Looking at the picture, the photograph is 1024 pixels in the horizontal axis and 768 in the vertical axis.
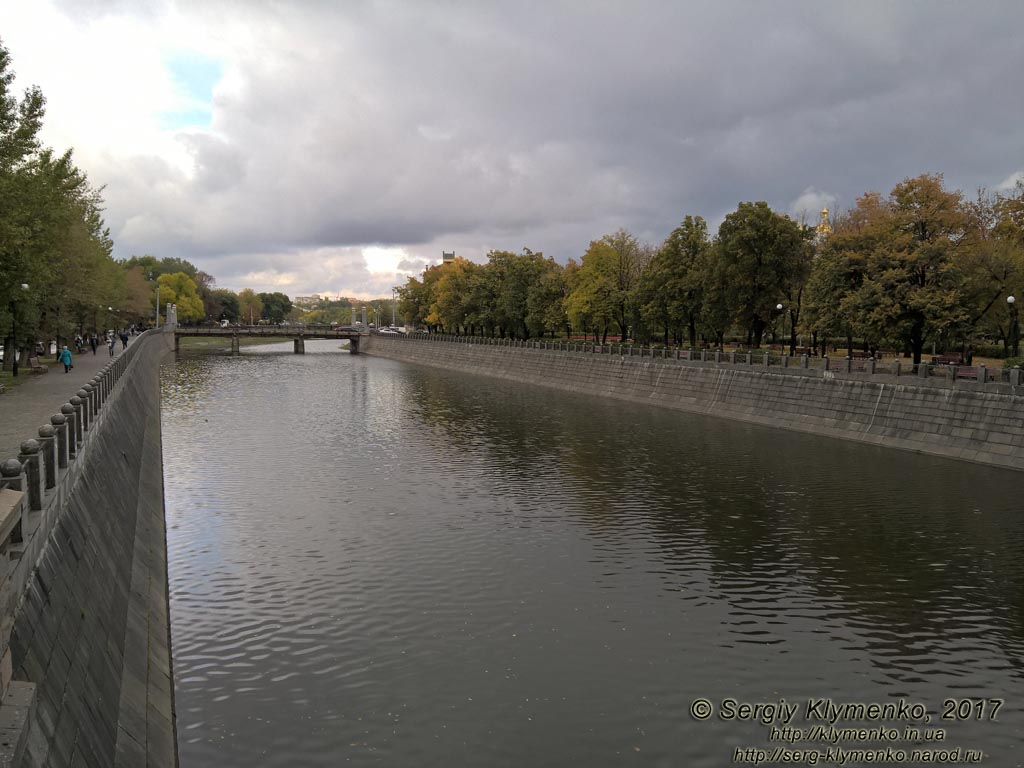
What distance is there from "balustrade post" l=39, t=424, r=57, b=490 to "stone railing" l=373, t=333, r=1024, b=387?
3355cm

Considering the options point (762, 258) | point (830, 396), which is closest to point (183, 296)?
point (762, 258)

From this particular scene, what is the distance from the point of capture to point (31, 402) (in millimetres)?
29766

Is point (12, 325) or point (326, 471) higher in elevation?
point (12, 325)

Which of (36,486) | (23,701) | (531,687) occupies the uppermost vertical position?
(36,486)

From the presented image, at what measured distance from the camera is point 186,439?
35844 mm

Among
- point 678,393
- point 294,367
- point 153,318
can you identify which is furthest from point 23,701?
point 153,318

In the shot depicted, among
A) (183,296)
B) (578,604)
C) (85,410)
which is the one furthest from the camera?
(183,296)

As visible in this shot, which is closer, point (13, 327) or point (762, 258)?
point (13, 327)

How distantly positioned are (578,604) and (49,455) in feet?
34.4

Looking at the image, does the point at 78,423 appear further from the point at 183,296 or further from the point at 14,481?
the point at 183,296

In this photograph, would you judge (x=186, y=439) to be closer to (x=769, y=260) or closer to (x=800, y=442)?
(x=800, y=442)

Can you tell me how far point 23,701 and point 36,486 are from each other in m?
4.28

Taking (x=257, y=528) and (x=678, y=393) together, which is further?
(x=678, y=393)

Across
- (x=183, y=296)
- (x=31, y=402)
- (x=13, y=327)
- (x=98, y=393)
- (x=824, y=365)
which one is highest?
(x=183, y=296)
